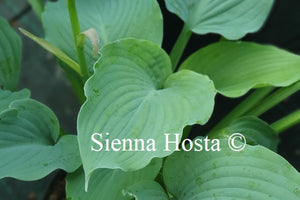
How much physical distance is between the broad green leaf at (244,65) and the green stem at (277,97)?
50 millimetres

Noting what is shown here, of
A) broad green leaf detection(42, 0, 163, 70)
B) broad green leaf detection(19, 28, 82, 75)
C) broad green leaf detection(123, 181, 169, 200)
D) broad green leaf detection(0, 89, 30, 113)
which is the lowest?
broad green leaf detection(123, 181, 169, 200)

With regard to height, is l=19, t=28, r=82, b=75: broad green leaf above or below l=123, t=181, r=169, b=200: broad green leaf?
above

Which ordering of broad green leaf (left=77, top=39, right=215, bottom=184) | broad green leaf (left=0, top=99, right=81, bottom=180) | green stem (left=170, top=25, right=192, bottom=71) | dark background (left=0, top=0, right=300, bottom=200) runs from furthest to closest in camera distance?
dark background (left=0, top=0, right=300, bottom=200) → green stem (left=170, top=25, right=192, bottom=71) → broad green leaf (left=0, top=99, right=81, bottom=180) → broad green leaf (left=77, top=39, right=215, bottom=184)

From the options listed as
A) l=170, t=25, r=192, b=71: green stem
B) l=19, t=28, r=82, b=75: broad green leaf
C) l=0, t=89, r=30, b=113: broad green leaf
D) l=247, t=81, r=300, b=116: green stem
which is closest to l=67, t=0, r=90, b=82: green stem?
l=19, t=28, r=82, b=75: broad green leaf

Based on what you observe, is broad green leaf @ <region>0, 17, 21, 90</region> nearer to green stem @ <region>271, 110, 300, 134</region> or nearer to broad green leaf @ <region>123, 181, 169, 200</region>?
broad green leaf @ <region>123, 181, 169, 200</region>

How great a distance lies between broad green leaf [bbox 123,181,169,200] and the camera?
24.8 inches

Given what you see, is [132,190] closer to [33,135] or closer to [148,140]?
[148,140]

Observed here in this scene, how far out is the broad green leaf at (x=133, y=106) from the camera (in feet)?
1.89

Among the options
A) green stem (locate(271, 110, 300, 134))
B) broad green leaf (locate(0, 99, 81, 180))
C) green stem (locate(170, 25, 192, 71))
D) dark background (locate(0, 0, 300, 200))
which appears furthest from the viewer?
dark background (locate(0, 0, 300, 200))

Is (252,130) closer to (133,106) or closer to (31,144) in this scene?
(133,106)

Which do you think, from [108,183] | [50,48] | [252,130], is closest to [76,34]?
[50,48]

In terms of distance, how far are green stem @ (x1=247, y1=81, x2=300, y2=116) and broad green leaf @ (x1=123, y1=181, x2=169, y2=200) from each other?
1.11ft

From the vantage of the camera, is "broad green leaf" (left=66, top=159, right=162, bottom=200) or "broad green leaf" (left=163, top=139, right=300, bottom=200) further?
"broad green leaf" (left=66, top=159, right=162, bottom=200)

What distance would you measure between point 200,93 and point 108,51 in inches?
6.7
